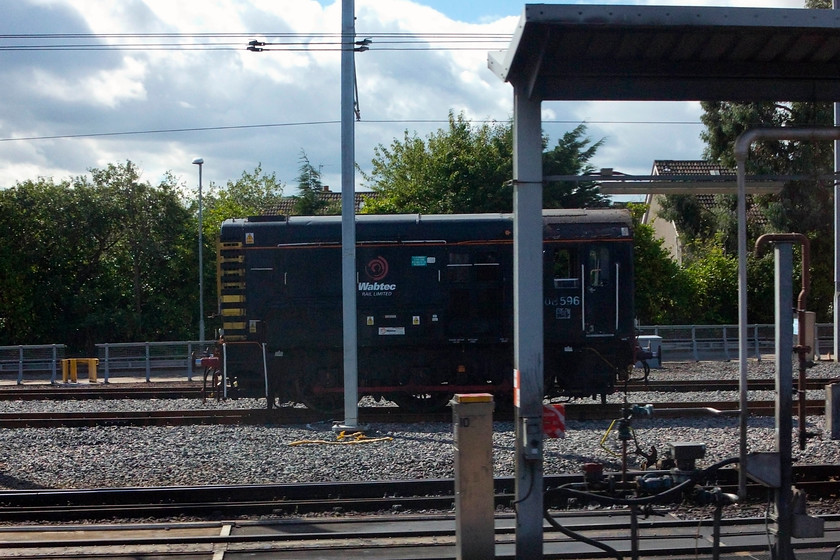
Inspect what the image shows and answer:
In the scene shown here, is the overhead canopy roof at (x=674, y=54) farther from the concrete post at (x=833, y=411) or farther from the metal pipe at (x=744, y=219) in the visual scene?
the concrete post at (x=833, y=411)

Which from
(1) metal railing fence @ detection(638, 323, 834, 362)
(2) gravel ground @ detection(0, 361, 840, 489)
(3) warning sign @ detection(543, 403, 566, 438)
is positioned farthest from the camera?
(1) metal railing fence @ detection(638, 323, 834, 362)

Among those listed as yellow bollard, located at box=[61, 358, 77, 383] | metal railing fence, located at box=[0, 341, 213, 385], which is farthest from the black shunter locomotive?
yellow bollard, located at box=[61, 358, 77, 383]

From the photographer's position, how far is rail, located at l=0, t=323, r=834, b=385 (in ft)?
76.4

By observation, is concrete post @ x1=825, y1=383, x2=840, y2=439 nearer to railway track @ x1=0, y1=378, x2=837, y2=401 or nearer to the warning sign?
the warning sign

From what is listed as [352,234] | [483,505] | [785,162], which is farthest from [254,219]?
[785,162]

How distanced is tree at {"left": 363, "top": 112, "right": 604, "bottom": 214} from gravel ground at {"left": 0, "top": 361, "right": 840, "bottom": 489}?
17.5m

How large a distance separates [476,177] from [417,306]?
1650cm

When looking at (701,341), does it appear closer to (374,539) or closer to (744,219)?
(374,539)

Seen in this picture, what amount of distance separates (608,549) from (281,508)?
12.9 ft

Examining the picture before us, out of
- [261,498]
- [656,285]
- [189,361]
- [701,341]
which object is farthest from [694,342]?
[261,498]

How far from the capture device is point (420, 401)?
1576 cm

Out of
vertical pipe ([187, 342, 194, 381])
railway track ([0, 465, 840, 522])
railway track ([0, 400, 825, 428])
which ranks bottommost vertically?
railway track ([0, 465, 840, 522])

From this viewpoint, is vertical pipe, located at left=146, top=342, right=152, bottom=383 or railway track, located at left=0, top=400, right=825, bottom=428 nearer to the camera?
railway track, located at left=0, top=400, right=825, bottom=428

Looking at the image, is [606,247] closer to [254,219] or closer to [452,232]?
[452,232]
